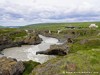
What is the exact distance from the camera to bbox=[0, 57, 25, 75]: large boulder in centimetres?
4153

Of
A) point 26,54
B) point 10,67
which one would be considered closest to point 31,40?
point 26,54

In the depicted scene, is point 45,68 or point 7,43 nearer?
point 45,68

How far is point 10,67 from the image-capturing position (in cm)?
4256

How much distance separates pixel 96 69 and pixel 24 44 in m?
114

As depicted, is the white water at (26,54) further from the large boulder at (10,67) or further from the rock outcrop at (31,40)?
the large boulder at (10,67)

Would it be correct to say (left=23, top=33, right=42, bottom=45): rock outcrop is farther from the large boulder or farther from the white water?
the large boulder

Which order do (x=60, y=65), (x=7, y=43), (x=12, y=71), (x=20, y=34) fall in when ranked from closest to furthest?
(x=60, y=65) → (x=12, y=71) → (x=7, y=43) → (x=20, y=34)

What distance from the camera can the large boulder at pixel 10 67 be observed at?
41531 mm

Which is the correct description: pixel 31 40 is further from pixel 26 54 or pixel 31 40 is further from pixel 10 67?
pixel 10 67

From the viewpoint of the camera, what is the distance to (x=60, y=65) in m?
32.5

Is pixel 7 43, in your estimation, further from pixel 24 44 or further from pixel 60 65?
pixel 60 65

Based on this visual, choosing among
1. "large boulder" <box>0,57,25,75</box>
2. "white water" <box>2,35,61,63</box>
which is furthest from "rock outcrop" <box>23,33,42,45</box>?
"large boulder" <box>0,57,25,75</box>

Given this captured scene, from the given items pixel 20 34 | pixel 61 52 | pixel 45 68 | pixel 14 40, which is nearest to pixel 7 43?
pixel 14 40

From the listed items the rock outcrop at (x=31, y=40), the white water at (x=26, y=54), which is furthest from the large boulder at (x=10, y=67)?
the rock outcrop at (x=31, y=40)
